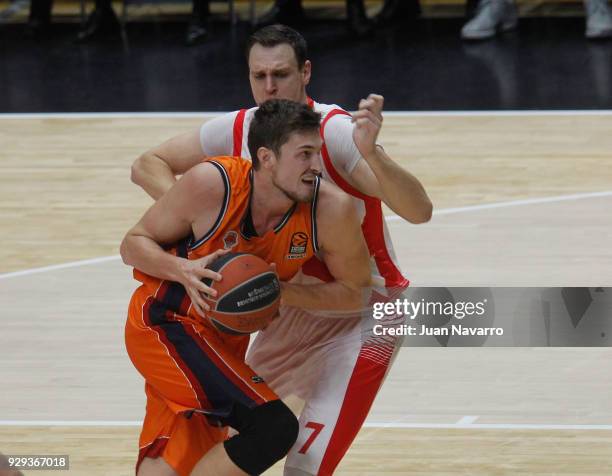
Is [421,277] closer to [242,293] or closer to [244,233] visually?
[244,233]

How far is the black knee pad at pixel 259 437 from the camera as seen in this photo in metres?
4.11

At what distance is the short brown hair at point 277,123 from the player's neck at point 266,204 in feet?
0.20

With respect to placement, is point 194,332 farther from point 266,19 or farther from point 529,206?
point 266,19

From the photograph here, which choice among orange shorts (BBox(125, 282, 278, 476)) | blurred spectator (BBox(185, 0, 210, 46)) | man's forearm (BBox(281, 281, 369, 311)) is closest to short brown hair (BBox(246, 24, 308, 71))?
man's forearm (BBox(281, 281, 369, 311))

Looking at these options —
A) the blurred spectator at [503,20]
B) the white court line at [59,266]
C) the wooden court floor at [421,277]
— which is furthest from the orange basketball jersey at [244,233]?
the blurred spectator at [503,20]

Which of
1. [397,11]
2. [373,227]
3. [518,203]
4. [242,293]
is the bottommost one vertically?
[397,11]

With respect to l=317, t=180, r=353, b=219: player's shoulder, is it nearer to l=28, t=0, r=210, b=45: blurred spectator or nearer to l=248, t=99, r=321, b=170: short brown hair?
l=248, t=99, r=321, b=170: short brown hair

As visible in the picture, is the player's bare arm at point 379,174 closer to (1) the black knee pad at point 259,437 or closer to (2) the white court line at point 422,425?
(1) the black knee pad at point 259,437

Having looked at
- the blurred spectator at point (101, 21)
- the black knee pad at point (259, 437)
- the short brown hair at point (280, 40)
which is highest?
the short brown hair at point (280, 40)

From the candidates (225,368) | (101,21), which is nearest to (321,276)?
(225,368)

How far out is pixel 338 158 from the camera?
454 centimetres

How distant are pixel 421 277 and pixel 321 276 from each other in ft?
9.33

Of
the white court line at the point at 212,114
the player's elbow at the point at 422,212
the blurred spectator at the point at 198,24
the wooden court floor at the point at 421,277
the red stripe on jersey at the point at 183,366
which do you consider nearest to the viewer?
the red stripe on jersey at the point at 183,366

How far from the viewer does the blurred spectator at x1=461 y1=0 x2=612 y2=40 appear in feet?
41.6
